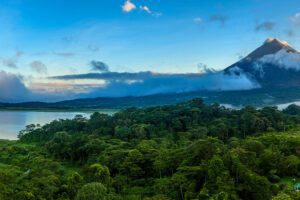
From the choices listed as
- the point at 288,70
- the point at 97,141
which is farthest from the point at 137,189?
the point at 288,70

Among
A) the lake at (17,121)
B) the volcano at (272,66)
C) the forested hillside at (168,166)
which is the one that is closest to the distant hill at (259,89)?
the volcano at (272,66)

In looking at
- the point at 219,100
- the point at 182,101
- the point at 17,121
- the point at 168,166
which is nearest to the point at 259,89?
the point at 219,100

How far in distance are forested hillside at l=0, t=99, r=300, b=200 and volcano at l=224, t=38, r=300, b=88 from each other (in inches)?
4289

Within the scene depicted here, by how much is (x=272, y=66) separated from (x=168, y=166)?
14290cm

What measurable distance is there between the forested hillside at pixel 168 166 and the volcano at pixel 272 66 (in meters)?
109

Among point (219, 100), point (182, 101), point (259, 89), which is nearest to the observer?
point (219, 100)

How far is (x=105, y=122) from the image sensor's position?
49875mm

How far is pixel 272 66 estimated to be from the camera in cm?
15838

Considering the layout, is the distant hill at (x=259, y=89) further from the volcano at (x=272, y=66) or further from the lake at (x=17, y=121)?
the lake at (x=17, y=121)

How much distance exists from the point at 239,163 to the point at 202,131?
53.7 feet

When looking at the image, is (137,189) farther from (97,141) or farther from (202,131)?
(202,131)

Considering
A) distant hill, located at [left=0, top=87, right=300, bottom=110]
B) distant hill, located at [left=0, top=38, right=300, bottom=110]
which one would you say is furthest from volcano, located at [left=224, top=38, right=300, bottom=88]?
distant hill, located at [left=0, top=87, right=300, bottom=110]

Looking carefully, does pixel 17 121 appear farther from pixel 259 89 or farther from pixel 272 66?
pixel 272 66

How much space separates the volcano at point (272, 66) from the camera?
482ft
